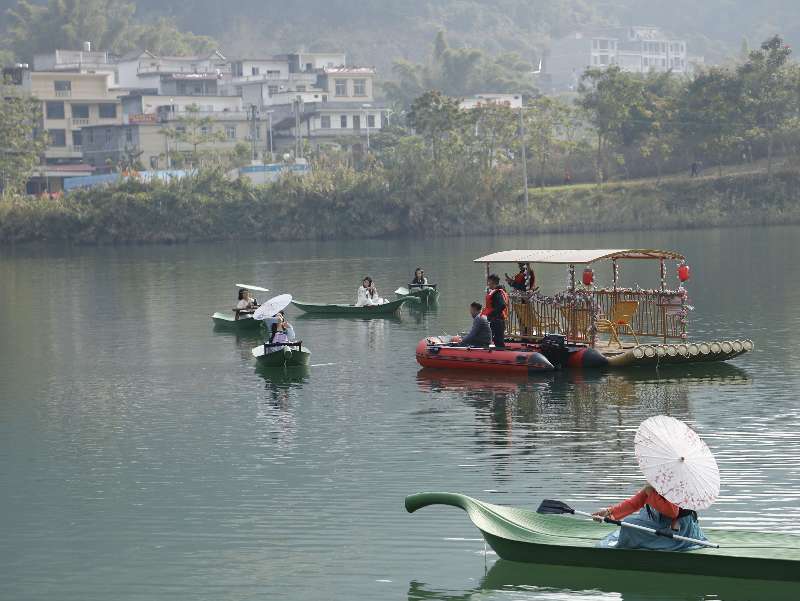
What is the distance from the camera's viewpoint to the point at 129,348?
44969 millimetres

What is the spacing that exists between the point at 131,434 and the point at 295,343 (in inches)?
323

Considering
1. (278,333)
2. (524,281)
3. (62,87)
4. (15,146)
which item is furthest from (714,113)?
(278,333)

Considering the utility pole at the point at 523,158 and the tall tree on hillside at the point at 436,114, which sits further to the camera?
the tall tree on hillside at the point at 436,114

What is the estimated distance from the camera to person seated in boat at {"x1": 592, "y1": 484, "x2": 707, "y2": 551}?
1753cm

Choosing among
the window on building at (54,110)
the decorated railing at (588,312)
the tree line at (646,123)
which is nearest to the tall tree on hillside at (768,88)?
the tree line at (646,123)

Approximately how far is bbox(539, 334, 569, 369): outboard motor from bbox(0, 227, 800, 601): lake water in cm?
96

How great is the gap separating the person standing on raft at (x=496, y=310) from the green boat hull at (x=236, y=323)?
44.8 ft

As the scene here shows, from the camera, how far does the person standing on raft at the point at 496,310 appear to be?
115ft

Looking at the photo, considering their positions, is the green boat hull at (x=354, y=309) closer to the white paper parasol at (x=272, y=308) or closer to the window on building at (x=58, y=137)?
the white paper parasol at (x=272, y=308)

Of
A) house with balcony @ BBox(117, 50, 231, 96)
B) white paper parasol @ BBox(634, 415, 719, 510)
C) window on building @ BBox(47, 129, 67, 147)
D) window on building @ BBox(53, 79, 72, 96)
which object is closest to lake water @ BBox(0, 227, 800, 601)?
white paper parasol @ BBox(634, 415, 719, 510)

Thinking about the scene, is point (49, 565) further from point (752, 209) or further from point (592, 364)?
point (752, 209)

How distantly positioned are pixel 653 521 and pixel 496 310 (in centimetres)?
1767

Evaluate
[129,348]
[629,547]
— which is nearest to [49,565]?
[629,547]

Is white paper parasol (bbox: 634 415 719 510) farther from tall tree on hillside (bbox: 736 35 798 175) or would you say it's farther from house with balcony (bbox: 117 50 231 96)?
house with balcony (bbox: 117 50 231 96)
